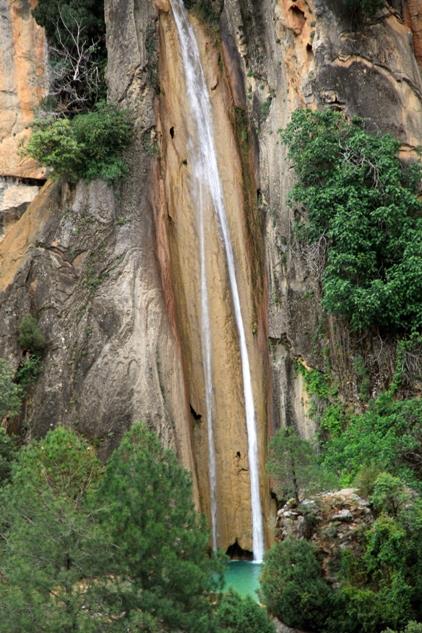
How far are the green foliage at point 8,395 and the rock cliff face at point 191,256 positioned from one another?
1.02 meters

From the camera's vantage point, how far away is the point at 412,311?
2355cm

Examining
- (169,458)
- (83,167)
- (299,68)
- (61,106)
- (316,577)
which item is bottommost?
(316,577)

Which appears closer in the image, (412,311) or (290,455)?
(290,455)

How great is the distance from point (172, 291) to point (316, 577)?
1270 cm

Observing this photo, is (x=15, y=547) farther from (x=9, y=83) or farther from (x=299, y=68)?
(x=9, y=83)

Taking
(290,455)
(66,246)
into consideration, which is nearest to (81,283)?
(66,246)

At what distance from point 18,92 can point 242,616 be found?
80.5 feet

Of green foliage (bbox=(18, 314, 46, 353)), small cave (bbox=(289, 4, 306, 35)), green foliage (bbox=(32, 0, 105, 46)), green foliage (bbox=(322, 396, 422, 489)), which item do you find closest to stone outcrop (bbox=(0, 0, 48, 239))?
green foliage (bbox=(32, 0, 105, 46))

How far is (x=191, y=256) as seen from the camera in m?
29.1

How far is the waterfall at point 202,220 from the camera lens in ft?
86.3

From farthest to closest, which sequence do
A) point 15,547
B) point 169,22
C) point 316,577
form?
point 169,22 < point 316,577 < point 15,547

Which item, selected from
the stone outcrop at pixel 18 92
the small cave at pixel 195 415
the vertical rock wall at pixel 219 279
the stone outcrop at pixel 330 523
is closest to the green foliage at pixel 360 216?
the vertical rock wall at pixel 219 279

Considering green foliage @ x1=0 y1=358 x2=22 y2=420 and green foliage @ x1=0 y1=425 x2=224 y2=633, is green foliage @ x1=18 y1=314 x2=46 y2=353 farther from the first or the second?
green foliage @ x1=0 y1=425 x2=224 y2=633

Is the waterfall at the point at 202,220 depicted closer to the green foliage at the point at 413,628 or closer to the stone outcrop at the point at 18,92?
the stone outcrop at the point at 18,92
